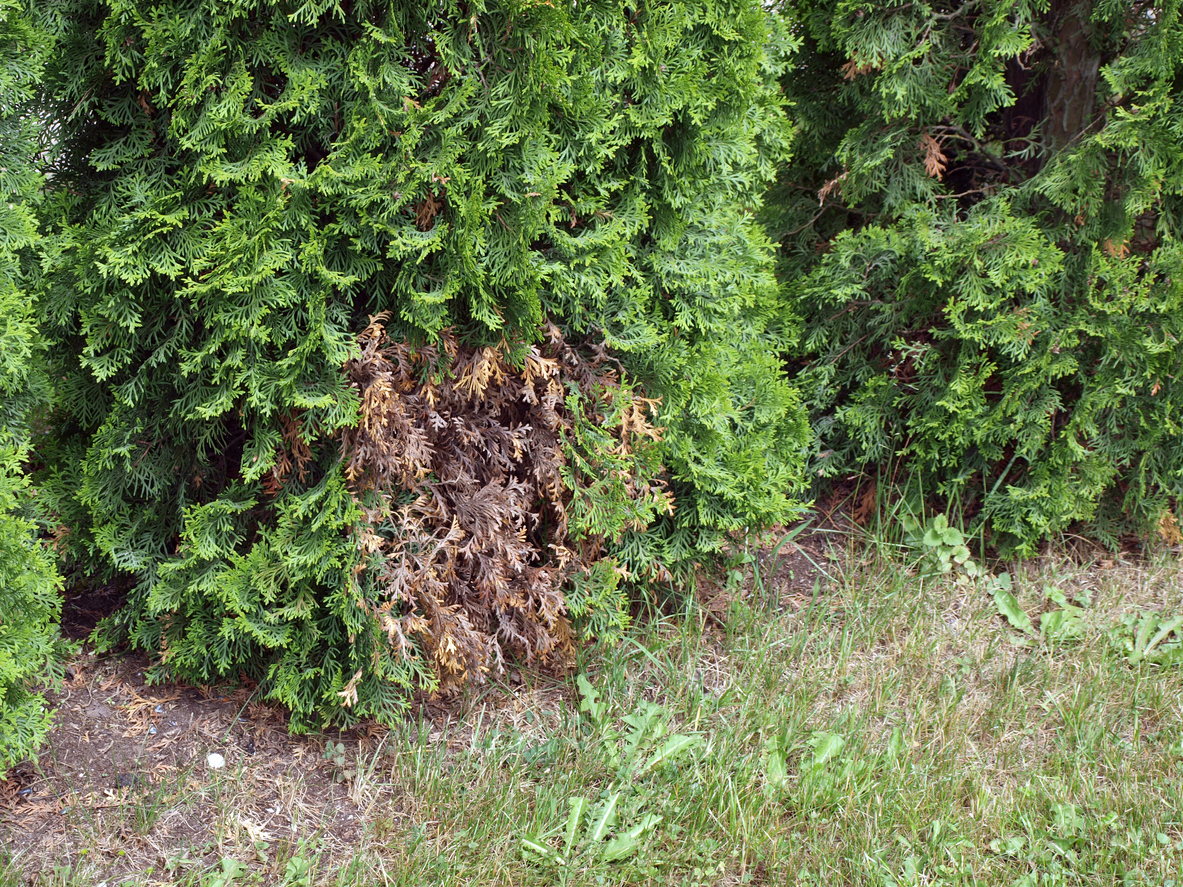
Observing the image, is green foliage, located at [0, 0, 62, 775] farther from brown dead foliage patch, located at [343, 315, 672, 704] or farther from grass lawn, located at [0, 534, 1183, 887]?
brown dead foliage patch, located at [343, 315, 672, 704]

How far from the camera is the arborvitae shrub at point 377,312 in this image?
2295 millimetres

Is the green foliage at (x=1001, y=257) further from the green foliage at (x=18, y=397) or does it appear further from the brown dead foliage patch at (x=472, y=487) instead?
the green foliage at (x=18, y=397)

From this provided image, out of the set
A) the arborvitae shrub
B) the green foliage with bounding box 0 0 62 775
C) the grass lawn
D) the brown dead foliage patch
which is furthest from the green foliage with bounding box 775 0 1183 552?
the green foliage with bounding box 0 0 62 775

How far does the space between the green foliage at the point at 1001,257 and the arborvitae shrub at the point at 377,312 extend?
3.09ft

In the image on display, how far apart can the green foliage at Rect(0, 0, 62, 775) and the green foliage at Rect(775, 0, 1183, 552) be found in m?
2.77

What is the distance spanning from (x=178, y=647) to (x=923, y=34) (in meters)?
3.44

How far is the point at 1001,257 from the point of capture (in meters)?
3.49

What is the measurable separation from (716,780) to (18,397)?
2149 mm

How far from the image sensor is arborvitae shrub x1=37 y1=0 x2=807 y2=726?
2.29 meters

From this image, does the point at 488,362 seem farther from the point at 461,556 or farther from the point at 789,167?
the point at 789,167

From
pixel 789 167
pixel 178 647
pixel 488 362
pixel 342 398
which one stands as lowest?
pixel 178 647

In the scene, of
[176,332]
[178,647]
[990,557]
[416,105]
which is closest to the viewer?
[416,105]

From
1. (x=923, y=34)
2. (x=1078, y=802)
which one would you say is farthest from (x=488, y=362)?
(x=923, y=34)

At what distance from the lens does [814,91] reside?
3908 millimetres
